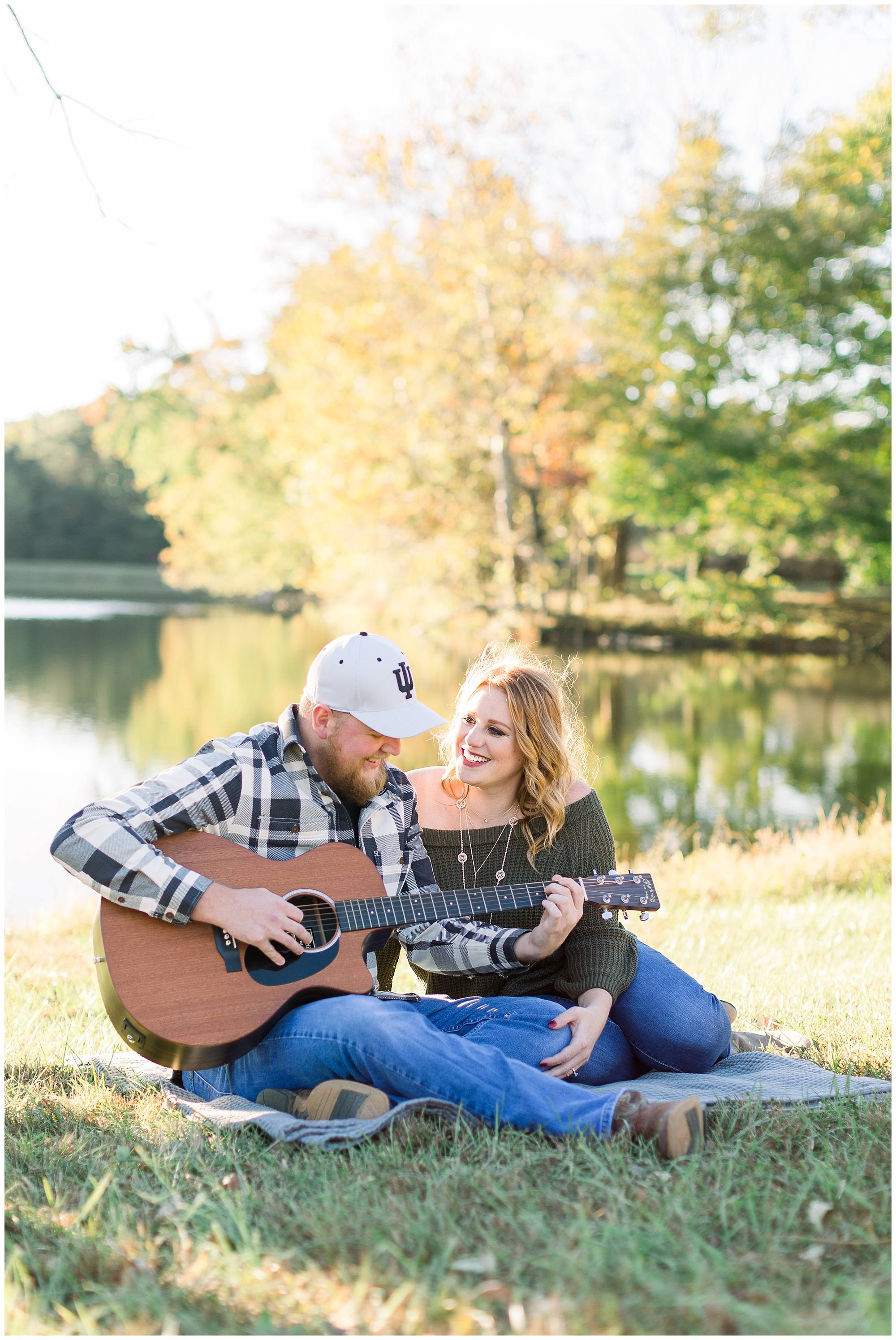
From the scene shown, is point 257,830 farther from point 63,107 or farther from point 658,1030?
point 63,107

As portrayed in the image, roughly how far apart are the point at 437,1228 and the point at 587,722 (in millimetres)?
12455

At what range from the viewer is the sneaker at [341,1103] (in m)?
2.44

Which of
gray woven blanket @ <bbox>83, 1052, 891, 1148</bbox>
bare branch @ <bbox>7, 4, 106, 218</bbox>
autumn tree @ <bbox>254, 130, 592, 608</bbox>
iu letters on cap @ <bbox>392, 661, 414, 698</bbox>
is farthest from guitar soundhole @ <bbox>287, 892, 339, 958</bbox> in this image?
autumn tree @ <bbox>254, 130, 592, 608</bbox>

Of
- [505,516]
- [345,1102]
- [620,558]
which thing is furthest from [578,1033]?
[620,558]

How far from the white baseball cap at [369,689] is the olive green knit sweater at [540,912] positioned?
1.45 ft

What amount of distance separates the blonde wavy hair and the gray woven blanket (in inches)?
27.7

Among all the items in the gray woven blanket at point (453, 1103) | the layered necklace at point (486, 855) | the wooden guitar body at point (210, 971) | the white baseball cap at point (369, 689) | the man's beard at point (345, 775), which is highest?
the white baseball cap at point (369, 689)

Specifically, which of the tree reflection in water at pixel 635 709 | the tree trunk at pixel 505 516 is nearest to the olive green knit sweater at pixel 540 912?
the tree reflection in water at pixel 635 709

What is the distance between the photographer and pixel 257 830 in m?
2.84

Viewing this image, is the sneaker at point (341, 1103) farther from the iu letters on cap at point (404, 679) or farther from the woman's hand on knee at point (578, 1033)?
the iu letters on cap at point (404, 679)

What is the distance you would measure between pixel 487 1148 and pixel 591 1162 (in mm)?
223

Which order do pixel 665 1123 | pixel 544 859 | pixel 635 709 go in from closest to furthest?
1. pixel 665 1123
2. pixel 544 859
3. pixel 635 709

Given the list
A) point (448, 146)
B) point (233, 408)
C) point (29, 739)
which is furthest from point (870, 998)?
point (233, 408)

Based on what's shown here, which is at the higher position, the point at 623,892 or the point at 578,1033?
the point at 623,892
